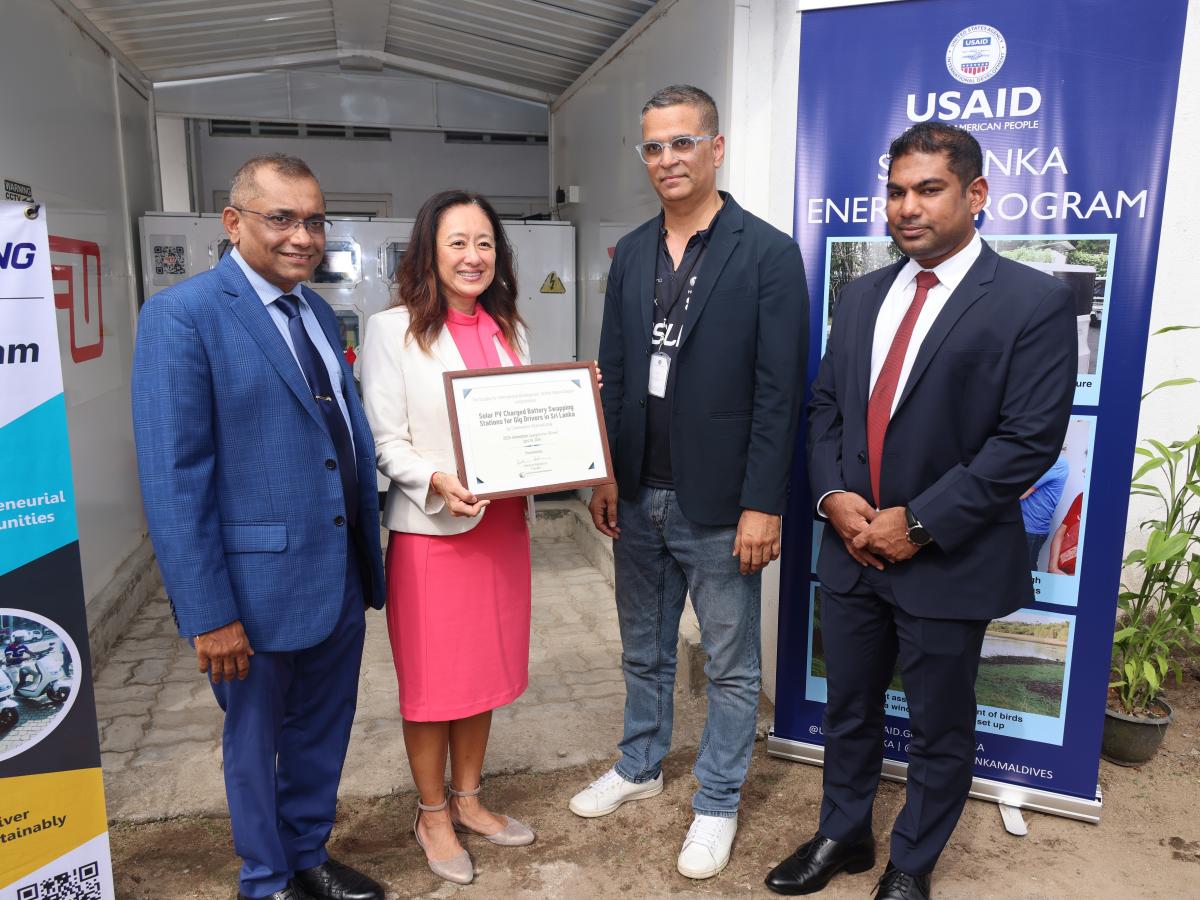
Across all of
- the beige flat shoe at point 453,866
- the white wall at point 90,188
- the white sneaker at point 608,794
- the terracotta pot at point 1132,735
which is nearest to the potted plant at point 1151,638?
the terracotta pot at point 1132,735

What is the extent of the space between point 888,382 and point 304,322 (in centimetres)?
137

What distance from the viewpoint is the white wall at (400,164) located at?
720 cm

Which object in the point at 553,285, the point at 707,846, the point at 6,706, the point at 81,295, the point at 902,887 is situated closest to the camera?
the point at 6,706

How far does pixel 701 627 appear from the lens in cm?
241

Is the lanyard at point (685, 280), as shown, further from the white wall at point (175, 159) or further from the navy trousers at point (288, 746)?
the white wall at point (175, 159)

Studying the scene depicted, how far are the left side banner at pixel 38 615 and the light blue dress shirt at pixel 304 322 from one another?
1.32 ft

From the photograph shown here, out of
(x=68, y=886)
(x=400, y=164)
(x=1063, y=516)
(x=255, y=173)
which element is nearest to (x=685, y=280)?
(x=255, y=173)

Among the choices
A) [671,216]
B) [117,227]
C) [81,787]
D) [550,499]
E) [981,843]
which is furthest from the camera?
[550,499]

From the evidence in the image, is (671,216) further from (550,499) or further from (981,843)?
(550,499)

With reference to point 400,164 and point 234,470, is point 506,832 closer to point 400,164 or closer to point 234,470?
point 234,470

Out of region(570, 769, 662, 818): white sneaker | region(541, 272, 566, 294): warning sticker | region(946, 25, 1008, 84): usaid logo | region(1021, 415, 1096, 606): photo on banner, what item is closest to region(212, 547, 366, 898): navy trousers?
region(570, 769, 662, 818): white sneaker

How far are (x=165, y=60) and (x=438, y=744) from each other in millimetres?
4925

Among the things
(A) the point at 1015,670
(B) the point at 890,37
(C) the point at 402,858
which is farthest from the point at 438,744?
(B) the point at 890,37

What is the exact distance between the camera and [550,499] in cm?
598
